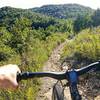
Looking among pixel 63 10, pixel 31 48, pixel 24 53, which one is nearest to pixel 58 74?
pixel 24 53

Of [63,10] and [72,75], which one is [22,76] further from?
[63,10]

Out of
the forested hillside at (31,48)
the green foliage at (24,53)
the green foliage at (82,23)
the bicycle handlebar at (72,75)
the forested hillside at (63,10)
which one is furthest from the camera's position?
the forested hillside at (63,10)

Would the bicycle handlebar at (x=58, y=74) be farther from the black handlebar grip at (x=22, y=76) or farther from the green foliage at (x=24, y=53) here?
the green foliage at (x=24, y=53)

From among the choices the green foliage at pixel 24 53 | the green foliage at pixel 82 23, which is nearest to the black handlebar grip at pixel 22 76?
the green foliage at pixel 24 53

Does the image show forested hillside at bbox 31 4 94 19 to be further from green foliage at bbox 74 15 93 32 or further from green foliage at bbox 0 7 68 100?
green foliage at bbox 0 7 68 100

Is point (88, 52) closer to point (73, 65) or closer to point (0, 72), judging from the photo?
point (73, 65)

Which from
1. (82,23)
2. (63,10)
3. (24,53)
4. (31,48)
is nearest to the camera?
(24,53)

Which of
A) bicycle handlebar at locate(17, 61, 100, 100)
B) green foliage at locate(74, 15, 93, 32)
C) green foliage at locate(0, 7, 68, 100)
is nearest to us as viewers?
bicycle handlebar at locate(17, 61, 100, 100)

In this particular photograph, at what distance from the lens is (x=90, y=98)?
21.5 feet

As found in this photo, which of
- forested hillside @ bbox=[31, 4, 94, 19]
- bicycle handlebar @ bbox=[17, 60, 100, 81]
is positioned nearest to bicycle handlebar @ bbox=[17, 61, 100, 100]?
bicycle handlebar @ bbox=[17, 60, 100, 81]

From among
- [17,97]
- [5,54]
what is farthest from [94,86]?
[5,54]

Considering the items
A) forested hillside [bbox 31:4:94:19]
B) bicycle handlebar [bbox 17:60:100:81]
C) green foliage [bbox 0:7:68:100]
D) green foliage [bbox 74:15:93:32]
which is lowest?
forested hillside [bbox 31:4:94:19]

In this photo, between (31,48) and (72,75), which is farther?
(31,48)

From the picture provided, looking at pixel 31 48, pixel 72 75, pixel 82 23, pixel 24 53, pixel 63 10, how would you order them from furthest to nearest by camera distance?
pixel 63 10 → pixel 82 23 → pixel 31 48 → pixel 24 53 → pixel 72 75
